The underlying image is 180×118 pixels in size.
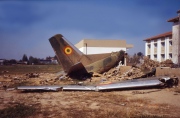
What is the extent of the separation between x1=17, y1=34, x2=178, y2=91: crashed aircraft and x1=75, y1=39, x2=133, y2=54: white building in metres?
36.8

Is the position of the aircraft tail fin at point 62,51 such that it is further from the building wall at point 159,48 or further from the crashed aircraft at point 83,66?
the building wall at point 159,48

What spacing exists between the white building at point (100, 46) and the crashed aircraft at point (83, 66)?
36807 mm

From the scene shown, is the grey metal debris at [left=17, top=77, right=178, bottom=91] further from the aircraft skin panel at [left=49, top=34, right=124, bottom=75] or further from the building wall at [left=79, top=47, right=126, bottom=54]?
the building wall at [left=79, top=47, right=126, bottom=54]

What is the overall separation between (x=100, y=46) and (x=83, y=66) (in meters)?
42.6

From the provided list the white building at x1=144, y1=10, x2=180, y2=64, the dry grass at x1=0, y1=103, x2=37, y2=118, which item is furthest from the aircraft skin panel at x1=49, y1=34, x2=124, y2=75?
the white building at x1=144, y1=10, x2=180, y2=64

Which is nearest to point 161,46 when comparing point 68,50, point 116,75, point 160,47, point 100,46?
point 160,47

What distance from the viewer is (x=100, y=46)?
5528 cm

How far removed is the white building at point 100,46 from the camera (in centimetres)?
5322

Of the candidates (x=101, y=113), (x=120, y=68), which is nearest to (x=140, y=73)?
(x=120, y=68)

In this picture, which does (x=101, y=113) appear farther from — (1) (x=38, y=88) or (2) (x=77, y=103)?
(1) (x=38, y=88)

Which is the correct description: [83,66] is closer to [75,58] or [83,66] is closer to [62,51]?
[75,58]

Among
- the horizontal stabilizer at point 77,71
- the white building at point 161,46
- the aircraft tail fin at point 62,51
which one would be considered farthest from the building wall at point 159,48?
the aircraft tail fin at point 62,51

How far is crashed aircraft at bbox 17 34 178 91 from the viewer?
10.4 metres

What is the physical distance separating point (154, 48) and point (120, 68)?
34034 mm
